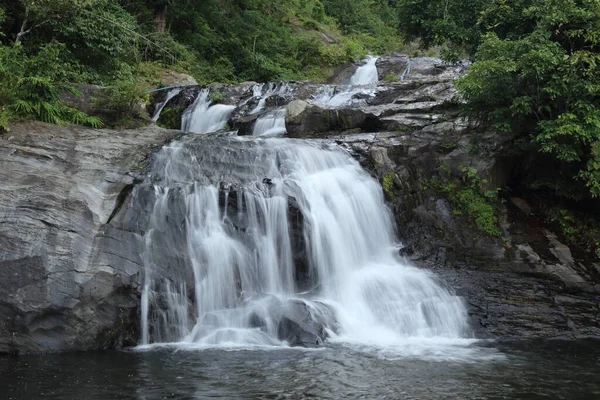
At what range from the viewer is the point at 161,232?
31.4 ft

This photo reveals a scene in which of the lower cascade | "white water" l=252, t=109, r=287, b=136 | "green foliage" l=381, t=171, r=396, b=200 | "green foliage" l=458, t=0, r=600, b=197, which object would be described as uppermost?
"white water" l=252, t=109, r=287, b=136

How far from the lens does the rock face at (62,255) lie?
7775mm

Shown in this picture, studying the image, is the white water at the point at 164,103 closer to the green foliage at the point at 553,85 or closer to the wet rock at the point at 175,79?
the wet rock at the point at 175,79

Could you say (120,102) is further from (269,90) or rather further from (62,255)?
(62,255)

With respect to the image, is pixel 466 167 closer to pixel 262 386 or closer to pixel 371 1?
pixel 262 386

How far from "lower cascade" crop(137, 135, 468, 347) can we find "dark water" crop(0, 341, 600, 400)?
0.81 metres

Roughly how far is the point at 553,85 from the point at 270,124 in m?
8.09

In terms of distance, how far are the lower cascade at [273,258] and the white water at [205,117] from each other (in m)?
4.62

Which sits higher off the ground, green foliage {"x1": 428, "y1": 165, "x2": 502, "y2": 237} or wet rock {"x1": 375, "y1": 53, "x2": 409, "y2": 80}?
wet rock {"x1": 375, "y1": 53, "x2": 409, "y2": 80}

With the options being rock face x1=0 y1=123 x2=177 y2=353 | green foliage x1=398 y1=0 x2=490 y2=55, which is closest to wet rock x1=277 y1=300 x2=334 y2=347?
rock face x1=0 y1=123 x2=177 y2=353

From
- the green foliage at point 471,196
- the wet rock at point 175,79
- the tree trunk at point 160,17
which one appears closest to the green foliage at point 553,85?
the green foliage at point 471,196

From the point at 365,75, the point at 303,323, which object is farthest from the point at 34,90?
the point at 365,75

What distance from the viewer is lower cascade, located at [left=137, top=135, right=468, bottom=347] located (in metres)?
8.85

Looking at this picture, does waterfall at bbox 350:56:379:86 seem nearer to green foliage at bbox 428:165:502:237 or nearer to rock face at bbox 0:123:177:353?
green foliage at bbox 428:165:502:237
